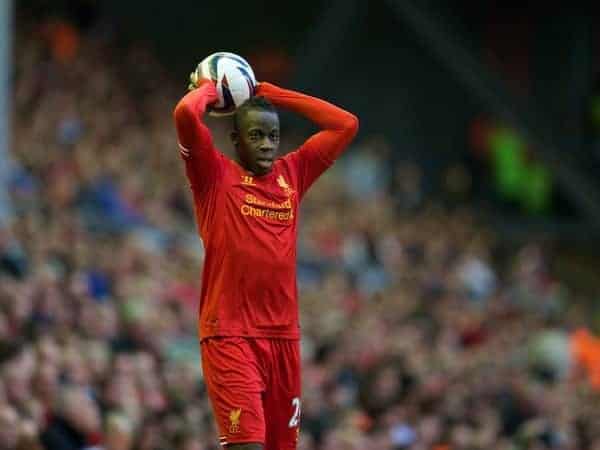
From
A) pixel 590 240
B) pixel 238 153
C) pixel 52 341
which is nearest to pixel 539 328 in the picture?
pixel 590 240

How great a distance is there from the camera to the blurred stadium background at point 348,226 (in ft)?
38.4

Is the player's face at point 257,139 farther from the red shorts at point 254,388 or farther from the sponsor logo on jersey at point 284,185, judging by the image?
the red shorts at point 254,388

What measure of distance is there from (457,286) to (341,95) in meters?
5.56

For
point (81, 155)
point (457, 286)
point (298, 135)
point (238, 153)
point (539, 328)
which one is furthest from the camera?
point (298, 135)

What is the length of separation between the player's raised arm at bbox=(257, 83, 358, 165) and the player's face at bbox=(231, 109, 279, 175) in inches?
13.7

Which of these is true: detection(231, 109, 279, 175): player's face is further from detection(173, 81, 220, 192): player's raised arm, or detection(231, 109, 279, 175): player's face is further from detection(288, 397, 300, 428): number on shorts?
detection(288, 397, 300, 428): number on shorts

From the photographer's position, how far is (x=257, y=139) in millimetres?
7543

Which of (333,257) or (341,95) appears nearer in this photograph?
(333,257)

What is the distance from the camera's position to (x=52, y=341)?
10.8 meters

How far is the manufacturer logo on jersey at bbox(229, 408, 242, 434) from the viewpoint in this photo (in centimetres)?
724

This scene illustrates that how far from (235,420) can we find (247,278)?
660mm

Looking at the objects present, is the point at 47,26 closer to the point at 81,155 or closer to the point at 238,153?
the point at 81,155

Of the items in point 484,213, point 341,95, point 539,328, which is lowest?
point 539,328

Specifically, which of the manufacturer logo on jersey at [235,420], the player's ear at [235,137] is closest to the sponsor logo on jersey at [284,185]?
the player's ear at [235,137]
